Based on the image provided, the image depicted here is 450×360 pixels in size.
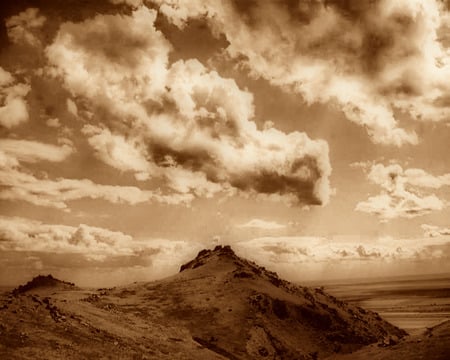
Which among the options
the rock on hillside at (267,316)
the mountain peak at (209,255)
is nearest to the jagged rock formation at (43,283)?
the mountain peak at (209,255)

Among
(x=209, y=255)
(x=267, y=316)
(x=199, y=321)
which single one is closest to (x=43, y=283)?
(x=209, y=255)

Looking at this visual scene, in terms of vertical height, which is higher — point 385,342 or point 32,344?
point 32,344

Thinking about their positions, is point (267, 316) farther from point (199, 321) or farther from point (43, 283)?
point (43, 283)

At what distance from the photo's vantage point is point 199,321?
37.2 metres

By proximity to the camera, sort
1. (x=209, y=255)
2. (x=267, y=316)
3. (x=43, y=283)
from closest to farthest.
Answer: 1. (x=267, y=316)
2. (x=209, y=255)
3. (x=43, y=283)

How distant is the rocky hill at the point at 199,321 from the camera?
23422 millimetres

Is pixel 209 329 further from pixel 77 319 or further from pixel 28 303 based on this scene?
pixel 28 303

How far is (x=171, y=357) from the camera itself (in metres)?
25.7

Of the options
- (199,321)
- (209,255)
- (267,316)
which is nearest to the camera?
(199,321)

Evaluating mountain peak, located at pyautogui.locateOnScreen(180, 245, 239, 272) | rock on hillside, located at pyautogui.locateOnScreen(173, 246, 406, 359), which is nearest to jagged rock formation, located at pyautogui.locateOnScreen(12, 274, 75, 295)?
mountain peak, located at pyautogui.locateOnScreen(180, 245, 239, 272)

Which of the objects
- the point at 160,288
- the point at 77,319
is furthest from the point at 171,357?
the point at 160,288

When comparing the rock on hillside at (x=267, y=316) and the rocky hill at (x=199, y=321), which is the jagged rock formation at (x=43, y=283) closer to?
the rocky hill at (x=199, y=321)

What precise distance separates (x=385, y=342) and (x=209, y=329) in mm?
15019

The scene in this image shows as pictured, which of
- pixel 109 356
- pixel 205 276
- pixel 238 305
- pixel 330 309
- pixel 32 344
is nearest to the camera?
pixel 32 344
